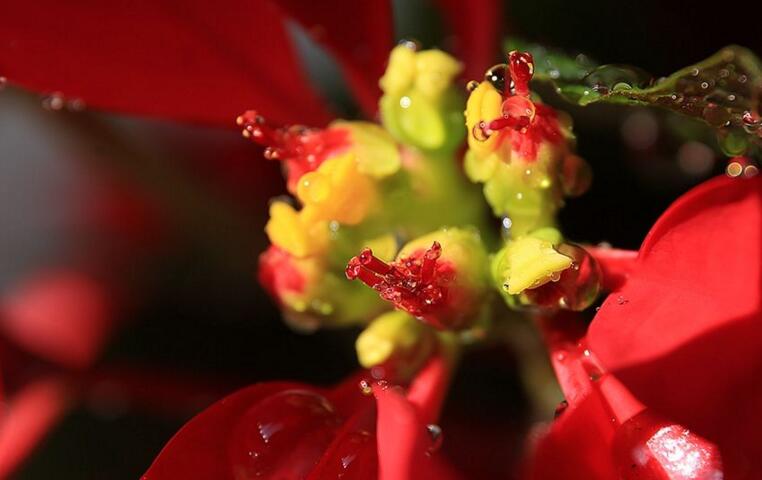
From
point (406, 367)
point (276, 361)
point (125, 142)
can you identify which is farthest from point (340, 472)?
point (125, 142)

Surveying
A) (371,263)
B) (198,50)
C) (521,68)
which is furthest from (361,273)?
(198,50)

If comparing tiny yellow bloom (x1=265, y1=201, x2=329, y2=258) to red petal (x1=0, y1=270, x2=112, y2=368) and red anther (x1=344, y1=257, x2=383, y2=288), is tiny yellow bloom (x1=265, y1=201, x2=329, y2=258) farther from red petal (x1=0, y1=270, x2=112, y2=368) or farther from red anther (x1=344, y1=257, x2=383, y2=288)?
red petal (x1=0, y1=270, x2=112, y2=368)

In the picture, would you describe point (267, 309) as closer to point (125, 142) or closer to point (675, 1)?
point (125, 142)

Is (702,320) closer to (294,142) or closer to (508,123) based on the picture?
(508,123)

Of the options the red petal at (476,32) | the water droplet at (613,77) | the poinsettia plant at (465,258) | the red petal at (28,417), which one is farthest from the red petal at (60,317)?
the water droplet at (613,77)

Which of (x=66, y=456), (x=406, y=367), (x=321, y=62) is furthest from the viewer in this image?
(x=321, y=62)

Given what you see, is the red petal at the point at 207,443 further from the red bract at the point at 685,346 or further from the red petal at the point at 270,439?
the red bract at the point at 685,346
